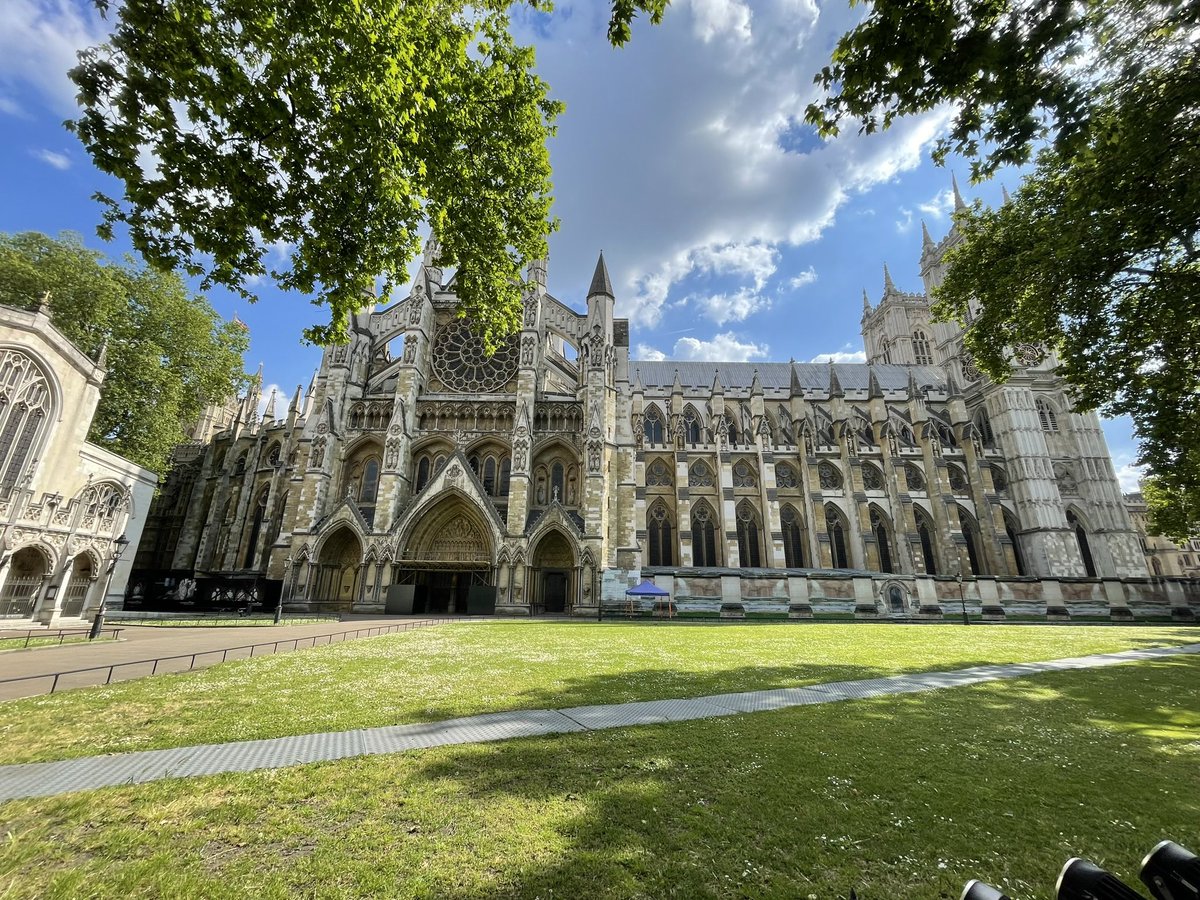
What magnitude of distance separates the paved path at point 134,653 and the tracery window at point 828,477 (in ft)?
109

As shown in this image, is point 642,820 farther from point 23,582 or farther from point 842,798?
point 23,582

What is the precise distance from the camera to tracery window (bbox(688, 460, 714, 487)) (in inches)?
1453

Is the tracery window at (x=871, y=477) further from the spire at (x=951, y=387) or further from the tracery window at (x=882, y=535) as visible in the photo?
the spire at (x=951, y=387)

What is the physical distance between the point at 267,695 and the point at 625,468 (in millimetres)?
23977

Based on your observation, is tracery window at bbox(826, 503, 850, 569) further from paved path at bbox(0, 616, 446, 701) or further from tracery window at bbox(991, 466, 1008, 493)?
paved path at bbox(0, 616, 446, 701)

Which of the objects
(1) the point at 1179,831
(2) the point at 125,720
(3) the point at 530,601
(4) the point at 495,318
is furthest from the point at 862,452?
(2) the point at 125,720

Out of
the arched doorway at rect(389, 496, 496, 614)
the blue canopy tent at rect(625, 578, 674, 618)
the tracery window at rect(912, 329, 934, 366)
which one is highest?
the tracery window at rect(912, 329, 934, 366)

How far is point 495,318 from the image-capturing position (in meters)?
11.1

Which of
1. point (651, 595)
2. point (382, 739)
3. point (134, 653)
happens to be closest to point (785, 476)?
point (651, 595)

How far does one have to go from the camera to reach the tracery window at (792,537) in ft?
117

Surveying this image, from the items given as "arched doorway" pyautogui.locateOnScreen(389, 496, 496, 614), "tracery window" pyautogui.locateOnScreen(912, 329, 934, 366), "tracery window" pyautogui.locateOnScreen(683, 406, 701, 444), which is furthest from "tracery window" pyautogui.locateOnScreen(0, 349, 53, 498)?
"tracery window" pyautogui.locateOnScreen(912, 329, 934, 366)

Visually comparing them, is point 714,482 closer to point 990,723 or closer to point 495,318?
point 495,318

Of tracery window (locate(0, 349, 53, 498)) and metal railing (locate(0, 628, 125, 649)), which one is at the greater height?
tracery window (locate(0, 349, 53, 498))

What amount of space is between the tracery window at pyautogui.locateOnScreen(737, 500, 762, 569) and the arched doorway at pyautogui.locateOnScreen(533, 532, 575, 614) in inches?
555
